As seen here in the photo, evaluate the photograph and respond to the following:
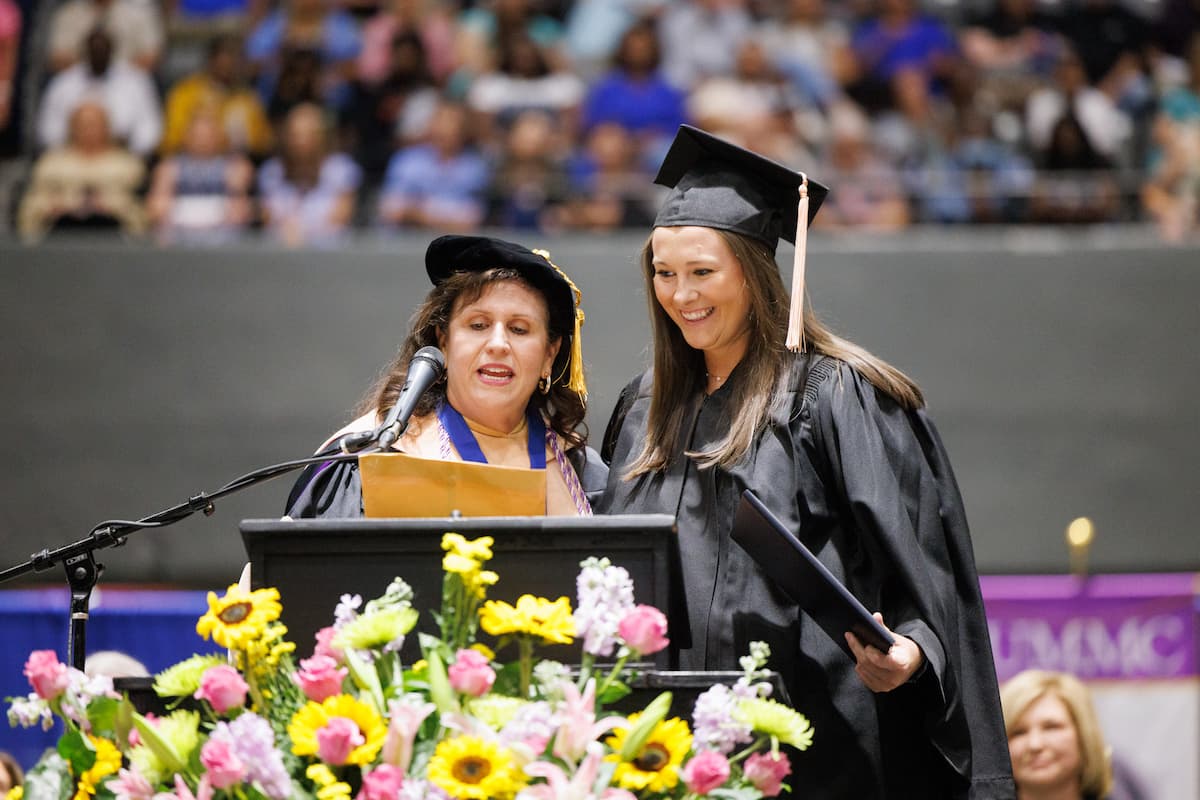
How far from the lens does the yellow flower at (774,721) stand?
76.4 inches

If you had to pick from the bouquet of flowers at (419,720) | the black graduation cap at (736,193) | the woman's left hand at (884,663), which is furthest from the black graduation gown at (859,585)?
the bouquet of flowers at (419,720)

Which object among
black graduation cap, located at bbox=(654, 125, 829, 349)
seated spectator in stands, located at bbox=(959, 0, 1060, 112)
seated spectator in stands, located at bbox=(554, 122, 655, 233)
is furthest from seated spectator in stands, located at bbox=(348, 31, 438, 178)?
black graduation cap, located at bbox=(654, 125, 829, 349)

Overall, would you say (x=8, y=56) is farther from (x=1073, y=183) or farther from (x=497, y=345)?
(x=497, y=345)

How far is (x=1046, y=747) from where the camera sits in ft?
13.5

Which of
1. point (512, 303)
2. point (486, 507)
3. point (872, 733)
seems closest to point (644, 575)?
point (486, 507)

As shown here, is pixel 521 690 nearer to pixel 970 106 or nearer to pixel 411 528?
pixel 411 528

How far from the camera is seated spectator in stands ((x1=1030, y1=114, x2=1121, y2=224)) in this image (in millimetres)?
6770

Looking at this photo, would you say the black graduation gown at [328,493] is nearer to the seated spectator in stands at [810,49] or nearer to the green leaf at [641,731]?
the green leaf at [641,731]

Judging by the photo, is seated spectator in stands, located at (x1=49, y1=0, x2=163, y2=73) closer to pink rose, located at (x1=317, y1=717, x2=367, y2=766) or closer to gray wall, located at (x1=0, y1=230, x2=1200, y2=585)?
gray wall, located at (x1=0, y1=230, x2=1200, y2=585)

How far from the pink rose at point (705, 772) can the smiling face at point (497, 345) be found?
1342 millimetres

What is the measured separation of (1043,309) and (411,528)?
4908mm

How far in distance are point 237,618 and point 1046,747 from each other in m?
2.76

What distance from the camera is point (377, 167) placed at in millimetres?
7293

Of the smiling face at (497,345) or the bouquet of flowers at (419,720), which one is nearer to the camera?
the bouquet of flowers at (419,720)
